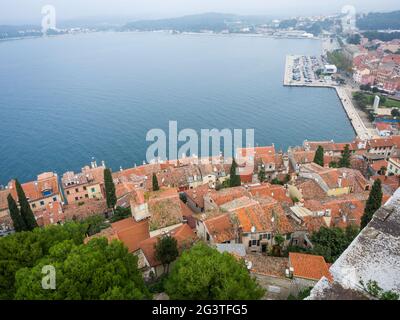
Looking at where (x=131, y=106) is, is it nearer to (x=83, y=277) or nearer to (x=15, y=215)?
(x=15, y=215)

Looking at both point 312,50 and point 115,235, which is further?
point 312,50

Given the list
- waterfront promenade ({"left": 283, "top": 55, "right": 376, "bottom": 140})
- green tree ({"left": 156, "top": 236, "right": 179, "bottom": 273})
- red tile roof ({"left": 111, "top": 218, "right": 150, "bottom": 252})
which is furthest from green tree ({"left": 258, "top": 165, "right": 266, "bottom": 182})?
waterfront promenade ({"left": 283, "top": 55, "right": 376, "bottom": 140})

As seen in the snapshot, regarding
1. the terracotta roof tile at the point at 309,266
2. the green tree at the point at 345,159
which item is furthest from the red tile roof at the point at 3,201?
the green tree at the point at 345,159

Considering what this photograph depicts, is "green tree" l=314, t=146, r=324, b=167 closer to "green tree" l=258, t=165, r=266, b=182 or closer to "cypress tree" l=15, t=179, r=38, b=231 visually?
"green tree" l=258, t=165, r=266, b=182

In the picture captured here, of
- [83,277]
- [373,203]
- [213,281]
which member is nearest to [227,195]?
[373,203]
